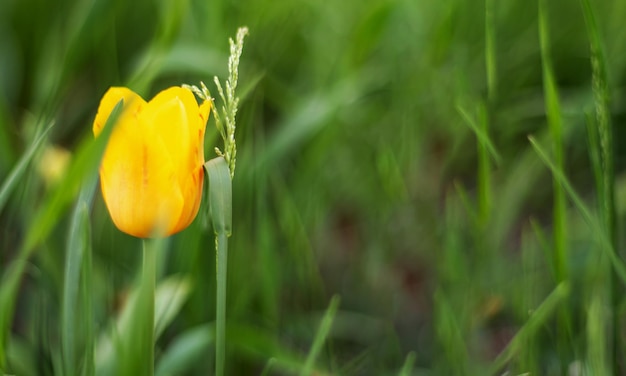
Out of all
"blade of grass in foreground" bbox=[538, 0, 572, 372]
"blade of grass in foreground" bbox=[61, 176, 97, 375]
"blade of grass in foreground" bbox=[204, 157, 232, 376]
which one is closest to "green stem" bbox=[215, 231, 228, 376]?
"blade of grass in foreground" bbox=[204, 157, 232, 376]

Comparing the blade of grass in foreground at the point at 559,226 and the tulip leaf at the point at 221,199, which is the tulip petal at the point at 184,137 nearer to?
the tulip leaf at the point at 221,199

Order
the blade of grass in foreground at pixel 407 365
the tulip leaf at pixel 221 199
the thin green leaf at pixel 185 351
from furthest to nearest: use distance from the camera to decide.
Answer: the thin green leaf at pixel 185 351 → the blade of grass in foreground at pixel 407 365 → the tulip leaf at pixel 221 199

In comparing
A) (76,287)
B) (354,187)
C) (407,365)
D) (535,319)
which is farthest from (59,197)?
(354,187)

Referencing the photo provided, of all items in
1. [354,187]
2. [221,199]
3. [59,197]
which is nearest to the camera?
[221,199]

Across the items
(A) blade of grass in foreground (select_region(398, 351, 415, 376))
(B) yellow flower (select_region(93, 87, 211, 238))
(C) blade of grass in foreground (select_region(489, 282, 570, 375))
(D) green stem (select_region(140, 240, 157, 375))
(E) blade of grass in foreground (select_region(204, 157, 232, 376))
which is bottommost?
(A) blade of grass in foreground (select_region(398, 351, 415, 376))

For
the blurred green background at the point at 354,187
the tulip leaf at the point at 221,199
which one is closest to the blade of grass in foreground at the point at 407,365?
the blurred green background at the point at 354,187

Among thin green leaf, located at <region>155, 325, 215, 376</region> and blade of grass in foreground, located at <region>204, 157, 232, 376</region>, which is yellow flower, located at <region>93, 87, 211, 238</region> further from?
thin green leaf, located at <region>155, 325, 215, 376</region>

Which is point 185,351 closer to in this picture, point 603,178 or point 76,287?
point 76,287
